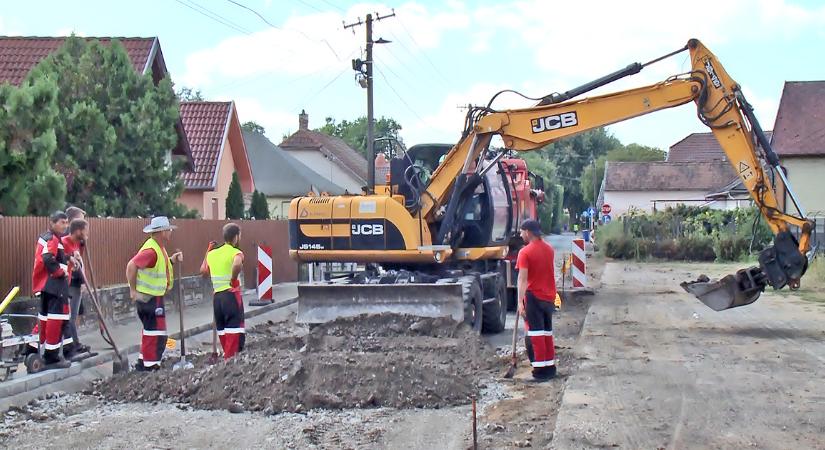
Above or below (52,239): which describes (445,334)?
below

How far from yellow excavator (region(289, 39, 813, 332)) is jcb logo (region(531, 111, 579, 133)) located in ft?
0.05

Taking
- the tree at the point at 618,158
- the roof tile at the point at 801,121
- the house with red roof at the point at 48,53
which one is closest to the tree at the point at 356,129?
the tree at the point at 618,158

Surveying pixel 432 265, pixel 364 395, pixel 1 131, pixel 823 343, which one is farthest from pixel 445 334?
pixel 1 131

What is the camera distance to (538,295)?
10781mm

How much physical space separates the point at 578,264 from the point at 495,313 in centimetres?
665

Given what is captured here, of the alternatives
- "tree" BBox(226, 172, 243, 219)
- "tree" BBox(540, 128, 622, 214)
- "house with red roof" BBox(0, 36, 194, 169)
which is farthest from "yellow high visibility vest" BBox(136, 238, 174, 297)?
"tree" BBox(540, 128, 622, 214)

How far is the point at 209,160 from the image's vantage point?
30859mm

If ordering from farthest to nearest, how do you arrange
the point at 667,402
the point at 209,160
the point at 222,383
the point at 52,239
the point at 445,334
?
the point at 209,160, the point at 445,334, the point at 52,239, the point at 222,383, the point at 667,402

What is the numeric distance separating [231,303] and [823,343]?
298 inches

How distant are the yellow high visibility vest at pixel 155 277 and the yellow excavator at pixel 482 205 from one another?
9.57 feet

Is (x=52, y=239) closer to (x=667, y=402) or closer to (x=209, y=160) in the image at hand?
(x=667, y=402)

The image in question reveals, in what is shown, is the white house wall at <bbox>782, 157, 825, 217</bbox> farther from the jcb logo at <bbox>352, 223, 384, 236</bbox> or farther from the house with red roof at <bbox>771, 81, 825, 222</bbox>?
the jcb logo at <bbox>352, 223, 384, 236</bbox>

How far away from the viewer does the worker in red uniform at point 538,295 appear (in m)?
10.6

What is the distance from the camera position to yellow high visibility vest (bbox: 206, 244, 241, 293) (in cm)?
1102
